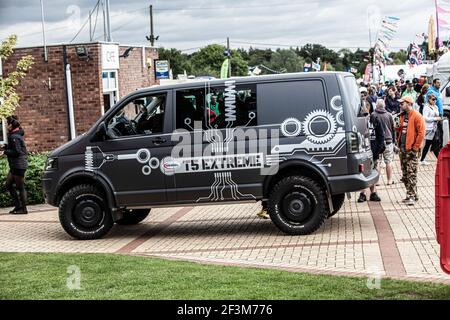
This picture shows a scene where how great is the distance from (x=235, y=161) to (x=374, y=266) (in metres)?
3.18

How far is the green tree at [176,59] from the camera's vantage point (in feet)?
242

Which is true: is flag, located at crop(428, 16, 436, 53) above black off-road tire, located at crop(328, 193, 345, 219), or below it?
above

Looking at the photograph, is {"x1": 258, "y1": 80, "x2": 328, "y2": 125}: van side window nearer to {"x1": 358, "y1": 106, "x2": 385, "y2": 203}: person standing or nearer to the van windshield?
the van windshield

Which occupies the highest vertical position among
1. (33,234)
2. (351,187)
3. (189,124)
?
(189,124)

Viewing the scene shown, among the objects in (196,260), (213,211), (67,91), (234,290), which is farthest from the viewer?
(67,91)

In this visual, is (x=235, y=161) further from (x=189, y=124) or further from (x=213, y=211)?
(x=213, y=211)

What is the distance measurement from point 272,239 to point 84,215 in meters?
2.90

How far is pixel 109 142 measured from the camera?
38.9ft

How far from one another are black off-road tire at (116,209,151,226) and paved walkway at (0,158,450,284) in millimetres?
156

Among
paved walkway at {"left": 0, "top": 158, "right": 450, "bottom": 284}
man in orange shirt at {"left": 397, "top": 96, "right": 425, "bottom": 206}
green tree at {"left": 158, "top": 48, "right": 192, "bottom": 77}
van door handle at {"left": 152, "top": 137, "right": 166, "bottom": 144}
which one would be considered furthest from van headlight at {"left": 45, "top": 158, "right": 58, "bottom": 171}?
green tree at {"left": 158, "top": 48, "right": 192, "bottom": 77}

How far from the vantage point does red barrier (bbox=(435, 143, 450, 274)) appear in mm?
6520

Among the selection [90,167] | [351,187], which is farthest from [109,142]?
[351,187]

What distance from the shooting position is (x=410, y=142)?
13172 millimetres

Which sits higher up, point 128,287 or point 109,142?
point 109,142
